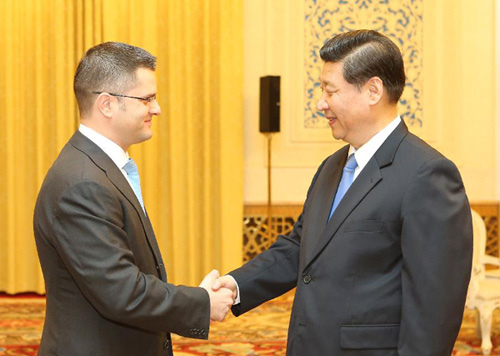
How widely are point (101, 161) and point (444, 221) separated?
1120 mm

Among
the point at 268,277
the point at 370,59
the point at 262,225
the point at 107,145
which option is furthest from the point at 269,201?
the point at 370,59

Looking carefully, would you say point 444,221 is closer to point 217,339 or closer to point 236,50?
point 217,339

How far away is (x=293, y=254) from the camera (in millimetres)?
2865

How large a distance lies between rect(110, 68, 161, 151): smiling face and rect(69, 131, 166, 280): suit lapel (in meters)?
0.12

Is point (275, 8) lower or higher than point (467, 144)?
higher

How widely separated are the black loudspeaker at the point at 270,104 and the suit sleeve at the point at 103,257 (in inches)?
179

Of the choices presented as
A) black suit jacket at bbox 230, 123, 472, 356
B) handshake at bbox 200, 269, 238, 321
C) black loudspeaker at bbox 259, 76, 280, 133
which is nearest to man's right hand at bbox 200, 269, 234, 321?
handshake at bbox 200, 269, 238, 321

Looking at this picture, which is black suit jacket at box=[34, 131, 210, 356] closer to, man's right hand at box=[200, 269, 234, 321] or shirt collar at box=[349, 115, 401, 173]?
man's right hand at box=[200, 269, 234, 321]

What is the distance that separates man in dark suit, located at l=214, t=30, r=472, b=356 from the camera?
6.97 ft

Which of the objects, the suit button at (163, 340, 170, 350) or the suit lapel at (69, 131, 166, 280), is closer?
the suit lapel at (69, 131, 166, 280)

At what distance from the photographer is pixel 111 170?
2373 millimetres

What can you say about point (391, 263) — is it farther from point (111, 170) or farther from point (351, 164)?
point (111, 170)

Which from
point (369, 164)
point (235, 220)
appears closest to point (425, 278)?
point (369, 164)

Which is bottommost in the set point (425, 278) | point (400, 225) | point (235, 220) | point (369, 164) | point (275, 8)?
point (235, 220)
